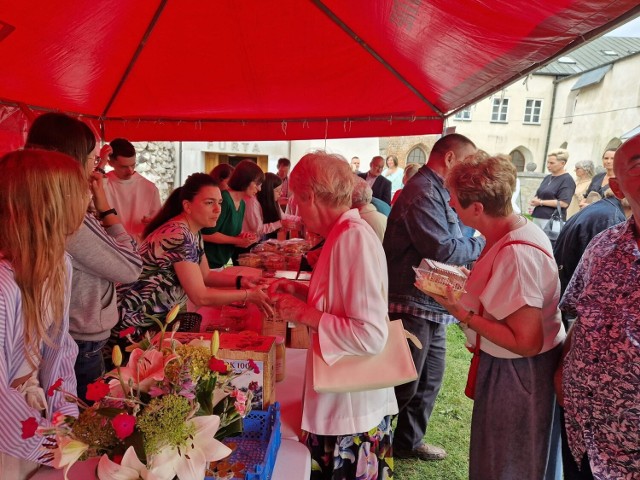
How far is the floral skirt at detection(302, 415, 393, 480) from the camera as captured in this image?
5.10 feet

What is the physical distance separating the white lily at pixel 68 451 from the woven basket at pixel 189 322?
3.55 ft

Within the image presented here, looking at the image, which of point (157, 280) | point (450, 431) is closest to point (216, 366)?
point (157, 280)

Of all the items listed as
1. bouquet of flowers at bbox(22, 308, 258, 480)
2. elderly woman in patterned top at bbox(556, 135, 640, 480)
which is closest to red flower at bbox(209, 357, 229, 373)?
bouquet of flowers at bbox(22, 308, 258, 480)

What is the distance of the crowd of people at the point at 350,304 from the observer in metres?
1.09

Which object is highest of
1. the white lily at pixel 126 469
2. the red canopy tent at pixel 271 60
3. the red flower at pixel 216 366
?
the red canopy tent at pixel 271 60

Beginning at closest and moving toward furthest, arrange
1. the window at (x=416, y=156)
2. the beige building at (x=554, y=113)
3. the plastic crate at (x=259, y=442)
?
the plastic crate at (x=259, y=442), the beige building at (x=554, y=113), the window at (x=416, y=156)

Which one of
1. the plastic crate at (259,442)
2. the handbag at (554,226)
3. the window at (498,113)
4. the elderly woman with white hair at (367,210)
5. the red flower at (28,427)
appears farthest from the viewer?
the window at (498,113)

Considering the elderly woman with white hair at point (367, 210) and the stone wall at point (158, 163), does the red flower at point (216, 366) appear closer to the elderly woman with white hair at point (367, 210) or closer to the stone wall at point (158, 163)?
the elderly woman with white hair at point (367, 210)

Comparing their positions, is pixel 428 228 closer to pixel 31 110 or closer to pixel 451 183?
pixel 451 183

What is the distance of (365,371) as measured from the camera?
145 cm

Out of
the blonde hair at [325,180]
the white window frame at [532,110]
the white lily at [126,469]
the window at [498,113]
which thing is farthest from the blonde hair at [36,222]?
the white window frame at [532,110]

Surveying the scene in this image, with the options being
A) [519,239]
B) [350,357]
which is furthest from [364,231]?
[519,239]

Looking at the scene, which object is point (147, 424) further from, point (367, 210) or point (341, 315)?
point (367, 210)

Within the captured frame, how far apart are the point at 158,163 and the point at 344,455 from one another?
521 inches
